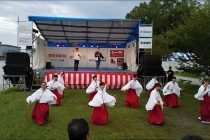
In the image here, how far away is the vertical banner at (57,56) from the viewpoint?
2012 cm

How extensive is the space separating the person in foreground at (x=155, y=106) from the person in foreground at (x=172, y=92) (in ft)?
8.79

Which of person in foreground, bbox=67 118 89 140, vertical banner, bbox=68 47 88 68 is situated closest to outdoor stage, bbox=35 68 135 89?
vertical banner, bbox=68 47 88 68

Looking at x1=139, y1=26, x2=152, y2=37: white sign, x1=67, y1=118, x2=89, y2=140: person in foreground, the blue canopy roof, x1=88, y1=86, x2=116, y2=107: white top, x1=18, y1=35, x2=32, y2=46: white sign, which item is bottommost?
x1=88, y1=86, x2=116, y2=107: white top

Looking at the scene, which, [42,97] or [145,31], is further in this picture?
[145,31]

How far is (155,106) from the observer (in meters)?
7.01

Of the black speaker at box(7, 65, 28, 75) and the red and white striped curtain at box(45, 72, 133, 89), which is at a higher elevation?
the black speaker at box(7, 65, 28, 75)

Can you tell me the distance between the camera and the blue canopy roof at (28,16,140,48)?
14.2 meters

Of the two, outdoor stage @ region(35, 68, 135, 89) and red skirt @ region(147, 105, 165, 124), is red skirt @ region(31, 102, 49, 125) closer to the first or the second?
red skirt @ region(147, 105, 165, 124)

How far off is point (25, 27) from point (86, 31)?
18.6 feet

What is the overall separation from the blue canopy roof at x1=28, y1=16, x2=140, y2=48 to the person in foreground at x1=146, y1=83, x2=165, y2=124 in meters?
7.44

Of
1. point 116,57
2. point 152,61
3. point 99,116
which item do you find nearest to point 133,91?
point 99,116

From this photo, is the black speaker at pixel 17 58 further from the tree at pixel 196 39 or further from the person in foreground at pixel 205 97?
the tree at pixel 196 39

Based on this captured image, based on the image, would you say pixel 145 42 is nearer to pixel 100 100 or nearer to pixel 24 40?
pixel 24 40

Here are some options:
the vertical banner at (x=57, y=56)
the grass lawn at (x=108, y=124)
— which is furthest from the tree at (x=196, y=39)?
the vertical banner at (x=57, y=56)
